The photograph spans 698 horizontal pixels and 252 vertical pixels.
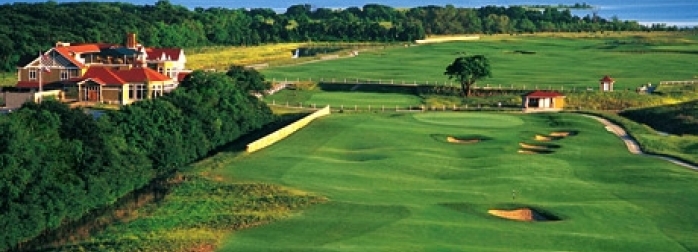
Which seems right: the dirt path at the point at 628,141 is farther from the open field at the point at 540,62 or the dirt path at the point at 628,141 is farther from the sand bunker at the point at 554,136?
the open field at the point at 540,62

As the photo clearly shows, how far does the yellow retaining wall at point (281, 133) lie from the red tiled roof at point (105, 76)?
1585 cm

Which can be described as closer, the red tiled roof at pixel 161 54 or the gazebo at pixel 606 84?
the red tiled roof at pixel 161 54

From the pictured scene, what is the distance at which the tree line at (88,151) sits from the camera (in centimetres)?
3975

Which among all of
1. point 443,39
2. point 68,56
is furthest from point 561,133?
point 443,39

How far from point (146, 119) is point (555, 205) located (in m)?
19.7

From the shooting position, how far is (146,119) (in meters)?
54.2

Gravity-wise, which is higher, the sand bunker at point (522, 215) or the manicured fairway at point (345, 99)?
the manicured fairway at point (345, 99)

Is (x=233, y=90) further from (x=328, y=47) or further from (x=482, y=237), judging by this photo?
(x=328, y=47)

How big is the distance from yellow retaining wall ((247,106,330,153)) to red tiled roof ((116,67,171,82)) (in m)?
14.4

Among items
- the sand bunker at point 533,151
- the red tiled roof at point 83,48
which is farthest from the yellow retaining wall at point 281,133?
the red tiled roof at point 83,48

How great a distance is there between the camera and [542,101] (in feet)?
285

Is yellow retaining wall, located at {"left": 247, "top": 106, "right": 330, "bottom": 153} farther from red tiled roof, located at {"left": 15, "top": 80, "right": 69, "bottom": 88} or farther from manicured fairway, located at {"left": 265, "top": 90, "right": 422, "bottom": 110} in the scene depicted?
red tiled roof, located at {"left": 15, "top": 80, "right": 69, "bottom": 88}

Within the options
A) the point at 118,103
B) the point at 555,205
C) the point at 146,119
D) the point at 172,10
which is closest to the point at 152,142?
the point at 146,119

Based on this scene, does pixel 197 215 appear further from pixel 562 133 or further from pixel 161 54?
pixel 161 54
